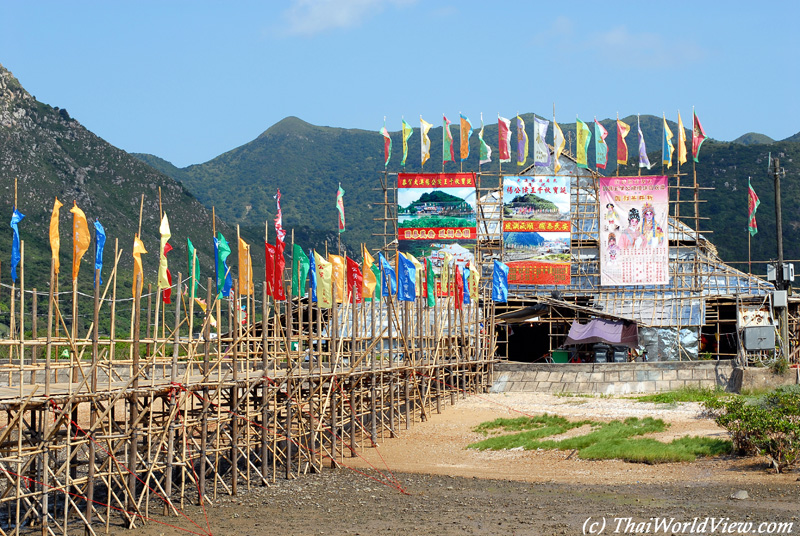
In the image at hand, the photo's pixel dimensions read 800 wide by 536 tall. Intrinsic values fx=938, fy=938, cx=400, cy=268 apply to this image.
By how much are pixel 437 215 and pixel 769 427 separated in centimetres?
2321


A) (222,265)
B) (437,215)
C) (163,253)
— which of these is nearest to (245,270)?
(222,265)

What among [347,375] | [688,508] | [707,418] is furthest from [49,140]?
[688,508]

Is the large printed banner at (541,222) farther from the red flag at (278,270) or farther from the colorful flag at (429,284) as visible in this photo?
the red flag at (278,270)

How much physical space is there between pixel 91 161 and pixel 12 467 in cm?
4687

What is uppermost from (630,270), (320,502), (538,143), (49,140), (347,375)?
(49,140)

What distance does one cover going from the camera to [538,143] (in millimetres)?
42000

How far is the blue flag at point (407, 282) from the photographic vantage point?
28094 mm

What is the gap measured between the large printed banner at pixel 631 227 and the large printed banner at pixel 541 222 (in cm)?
188

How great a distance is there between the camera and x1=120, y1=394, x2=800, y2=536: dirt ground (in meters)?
16.6

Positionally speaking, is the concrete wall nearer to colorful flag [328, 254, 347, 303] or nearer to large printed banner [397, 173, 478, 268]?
large printed banner [397, 173, 478, 268]

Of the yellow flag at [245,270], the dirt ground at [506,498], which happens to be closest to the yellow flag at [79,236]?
the yellow flag at [245,270]

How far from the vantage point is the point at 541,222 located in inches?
1619

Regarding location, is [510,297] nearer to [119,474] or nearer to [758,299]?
[758,299]

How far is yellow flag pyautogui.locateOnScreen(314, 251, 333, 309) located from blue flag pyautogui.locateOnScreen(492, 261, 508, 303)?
14.1 meters
